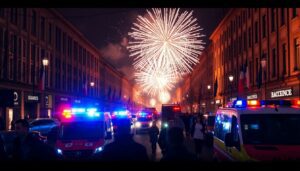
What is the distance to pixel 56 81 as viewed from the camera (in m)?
62.6

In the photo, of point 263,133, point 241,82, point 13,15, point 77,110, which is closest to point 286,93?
point 241,82

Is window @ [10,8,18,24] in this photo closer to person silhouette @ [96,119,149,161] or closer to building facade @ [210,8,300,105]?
building facade @ [210,8,300,105]

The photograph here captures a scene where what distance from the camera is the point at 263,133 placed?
8.72 metres

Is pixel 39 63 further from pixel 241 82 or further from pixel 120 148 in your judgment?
pixel 120 148

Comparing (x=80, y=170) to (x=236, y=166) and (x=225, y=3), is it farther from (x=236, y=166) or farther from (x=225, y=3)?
(x=225, y=3)

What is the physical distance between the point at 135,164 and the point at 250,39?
4647 cm

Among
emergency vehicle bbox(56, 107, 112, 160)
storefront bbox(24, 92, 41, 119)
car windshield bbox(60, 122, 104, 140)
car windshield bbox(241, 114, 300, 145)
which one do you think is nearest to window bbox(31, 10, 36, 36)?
storefront bbox(24, 92, 41, 119)

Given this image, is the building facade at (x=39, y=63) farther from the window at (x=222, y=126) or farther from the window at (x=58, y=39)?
the window at (x=222, y=126)

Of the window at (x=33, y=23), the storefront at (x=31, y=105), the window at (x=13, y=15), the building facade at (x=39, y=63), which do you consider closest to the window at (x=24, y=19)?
the building facade at (x=39, y=63)

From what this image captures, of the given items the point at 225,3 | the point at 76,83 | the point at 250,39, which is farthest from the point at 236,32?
the point at 225,3

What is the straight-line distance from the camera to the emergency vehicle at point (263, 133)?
8.14 meters

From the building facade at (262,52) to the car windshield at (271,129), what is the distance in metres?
23.2

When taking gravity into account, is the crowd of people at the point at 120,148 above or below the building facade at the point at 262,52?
below

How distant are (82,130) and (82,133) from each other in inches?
4.8
